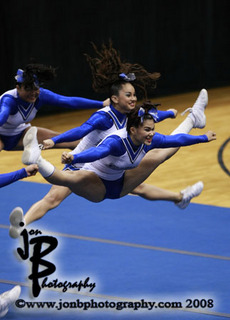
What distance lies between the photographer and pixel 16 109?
611 cm

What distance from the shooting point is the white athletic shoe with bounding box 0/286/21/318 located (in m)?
5.66

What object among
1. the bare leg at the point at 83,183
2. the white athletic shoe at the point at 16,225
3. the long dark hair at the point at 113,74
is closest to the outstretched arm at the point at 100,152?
the bare leg at the point at 83,183

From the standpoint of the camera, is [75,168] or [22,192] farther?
[22,192]

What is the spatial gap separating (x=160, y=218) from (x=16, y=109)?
2367 mm

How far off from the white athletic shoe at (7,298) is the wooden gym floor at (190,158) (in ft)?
10.5

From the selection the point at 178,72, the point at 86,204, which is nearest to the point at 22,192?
the point at 86,204

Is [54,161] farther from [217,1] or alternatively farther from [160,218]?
[217,1]

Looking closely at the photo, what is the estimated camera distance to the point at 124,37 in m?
12.3

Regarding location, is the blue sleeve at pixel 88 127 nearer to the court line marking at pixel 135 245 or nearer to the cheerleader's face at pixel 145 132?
the cheerleader's face at pixel 145 132

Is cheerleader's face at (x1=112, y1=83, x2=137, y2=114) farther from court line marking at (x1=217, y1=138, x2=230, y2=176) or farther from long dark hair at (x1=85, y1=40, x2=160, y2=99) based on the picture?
court line marking at (x1=217, y1=138, x2=230, y2=176)

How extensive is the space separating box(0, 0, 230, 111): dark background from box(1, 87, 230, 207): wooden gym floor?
0.51m

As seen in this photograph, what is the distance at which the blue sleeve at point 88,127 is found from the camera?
5480 millimetres

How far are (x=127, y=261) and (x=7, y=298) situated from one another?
1.46 meters

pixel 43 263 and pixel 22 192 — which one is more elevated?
pixel 43 263
